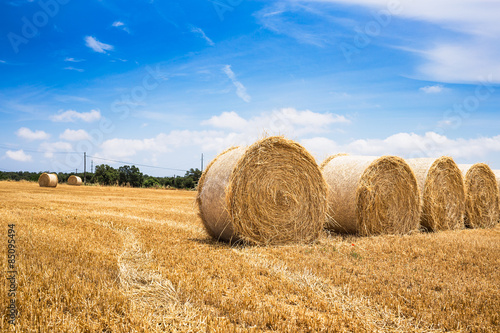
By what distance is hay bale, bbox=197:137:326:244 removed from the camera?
7.23 meters

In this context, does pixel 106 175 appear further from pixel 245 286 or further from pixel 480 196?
pixel 245 286

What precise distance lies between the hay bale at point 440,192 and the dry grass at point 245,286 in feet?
11.1

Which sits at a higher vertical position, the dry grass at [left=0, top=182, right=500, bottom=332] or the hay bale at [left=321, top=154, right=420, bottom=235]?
the hay bale at [left=321, top=154, right=420, bottom=235]

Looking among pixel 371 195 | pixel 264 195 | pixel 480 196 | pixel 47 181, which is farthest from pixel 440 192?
pixel 47 181

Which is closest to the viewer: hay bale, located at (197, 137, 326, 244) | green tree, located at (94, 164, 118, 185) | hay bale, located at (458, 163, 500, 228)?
hay bale, located at (197, 137, 326, 244)

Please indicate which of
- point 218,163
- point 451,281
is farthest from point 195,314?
point 218,163

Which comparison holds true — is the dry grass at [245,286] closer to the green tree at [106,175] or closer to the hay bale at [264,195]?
the hay bale at [264,195]

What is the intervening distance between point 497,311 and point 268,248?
3.82 meters

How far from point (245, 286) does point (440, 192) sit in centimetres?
851

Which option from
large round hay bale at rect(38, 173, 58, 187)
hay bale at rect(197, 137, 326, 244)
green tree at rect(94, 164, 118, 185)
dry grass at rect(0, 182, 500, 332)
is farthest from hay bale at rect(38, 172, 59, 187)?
hay bale at rect(197, 137, 326, 244)

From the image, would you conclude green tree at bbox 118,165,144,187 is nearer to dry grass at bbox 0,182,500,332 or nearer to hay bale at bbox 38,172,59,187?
hay bale at bbox 38,172,59,187

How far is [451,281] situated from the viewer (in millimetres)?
4949

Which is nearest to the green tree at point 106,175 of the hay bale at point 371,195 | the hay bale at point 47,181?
the hay bale at point 47,181

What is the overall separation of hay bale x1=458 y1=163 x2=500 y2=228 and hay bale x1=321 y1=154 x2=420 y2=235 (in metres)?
3.29
